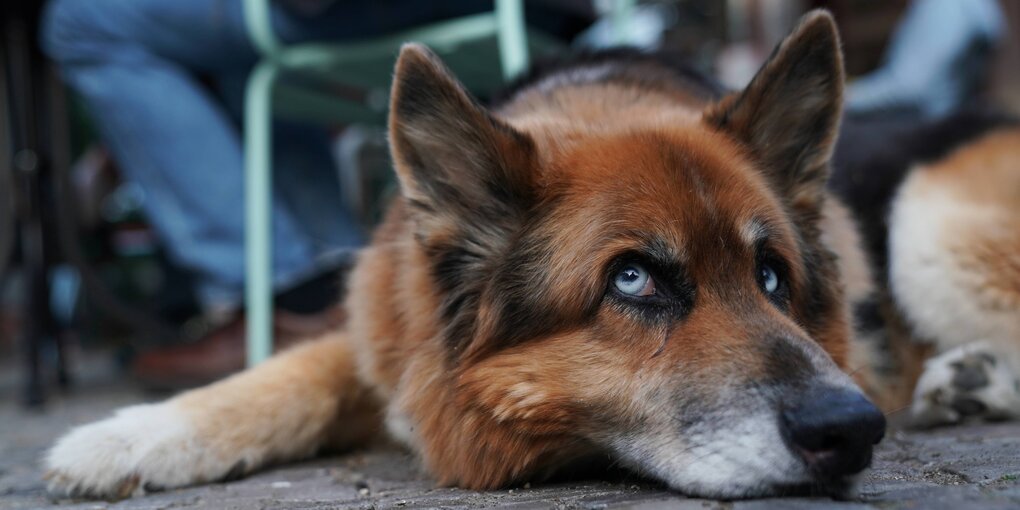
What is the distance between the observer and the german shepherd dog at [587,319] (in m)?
2.01

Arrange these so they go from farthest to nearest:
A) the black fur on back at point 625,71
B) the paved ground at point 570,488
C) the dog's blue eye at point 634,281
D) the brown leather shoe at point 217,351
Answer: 1. the brown leather shoe at point 217,351
2. the black fur on back at point 625,71
3. the dog's blue eye at point 634,281
4. the paved ground at point 570,488

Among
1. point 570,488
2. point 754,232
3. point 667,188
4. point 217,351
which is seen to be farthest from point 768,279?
point 217,351

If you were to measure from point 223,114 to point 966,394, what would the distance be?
4.19m

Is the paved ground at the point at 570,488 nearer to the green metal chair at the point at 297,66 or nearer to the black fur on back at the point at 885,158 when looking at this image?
the black fur on back at the point at 885,158

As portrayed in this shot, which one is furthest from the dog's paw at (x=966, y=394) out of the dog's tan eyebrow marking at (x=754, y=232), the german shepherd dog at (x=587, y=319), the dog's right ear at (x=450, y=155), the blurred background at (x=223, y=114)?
the dog's right ear at (x=450, y=155)

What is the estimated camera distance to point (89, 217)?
6516 mm

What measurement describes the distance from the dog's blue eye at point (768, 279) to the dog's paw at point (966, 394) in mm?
1120

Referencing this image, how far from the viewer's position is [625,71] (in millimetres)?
3523

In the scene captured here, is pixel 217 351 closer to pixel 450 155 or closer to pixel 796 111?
pixel 450 155

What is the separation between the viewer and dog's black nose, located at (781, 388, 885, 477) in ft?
5.83

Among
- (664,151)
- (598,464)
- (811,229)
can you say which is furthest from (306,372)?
(811,229)

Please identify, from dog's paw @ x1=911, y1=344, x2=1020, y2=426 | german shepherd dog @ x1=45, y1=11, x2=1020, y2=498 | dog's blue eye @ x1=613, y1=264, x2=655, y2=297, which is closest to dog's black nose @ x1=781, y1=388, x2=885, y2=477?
german shepherd dog @ x1=45, y1=11, x2=1020, y2=498

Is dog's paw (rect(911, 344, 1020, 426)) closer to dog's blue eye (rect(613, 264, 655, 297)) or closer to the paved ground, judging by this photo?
the paved ground

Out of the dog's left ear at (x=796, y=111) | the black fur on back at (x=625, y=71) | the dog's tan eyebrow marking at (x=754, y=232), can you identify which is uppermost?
the black fur on back at (x=625, y=71)
